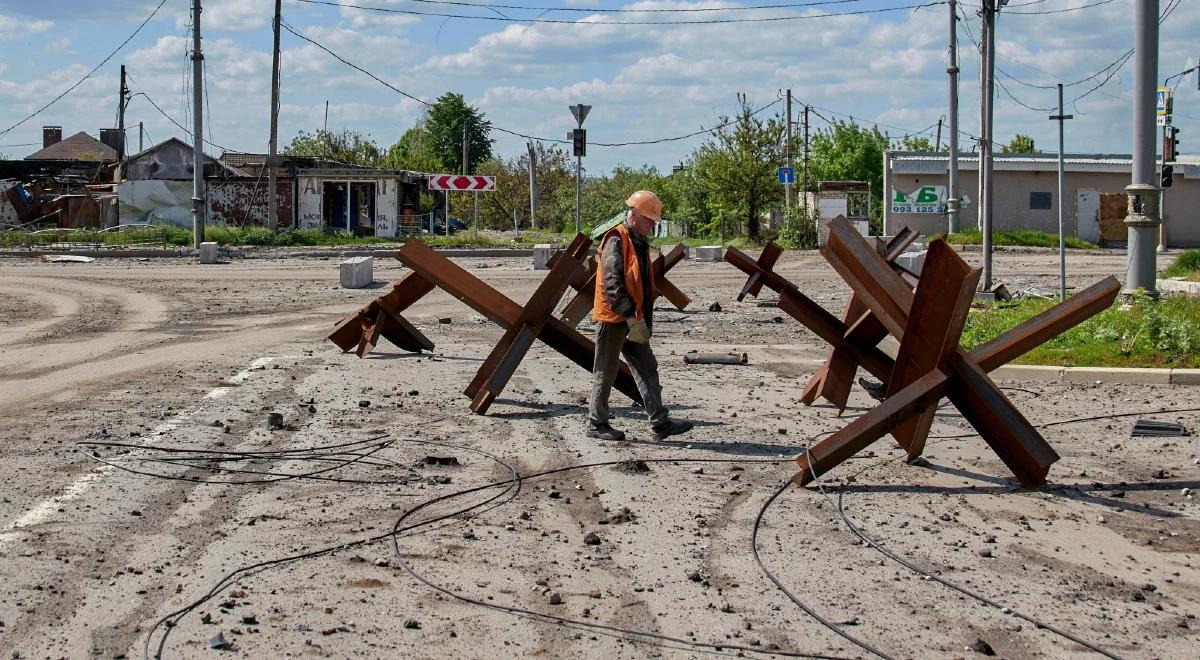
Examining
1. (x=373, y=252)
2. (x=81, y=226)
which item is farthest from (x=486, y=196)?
(x=373, y=252)

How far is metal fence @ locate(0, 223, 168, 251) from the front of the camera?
40.4 meters

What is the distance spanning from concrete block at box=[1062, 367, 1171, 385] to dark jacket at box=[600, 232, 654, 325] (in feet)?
16.1

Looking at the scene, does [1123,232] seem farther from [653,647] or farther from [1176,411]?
[653,647]

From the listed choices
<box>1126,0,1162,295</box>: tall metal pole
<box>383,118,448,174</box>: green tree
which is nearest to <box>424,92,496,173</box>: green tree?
<box>383,118,448,174</box>: green tree

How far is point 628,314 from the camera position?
925cm

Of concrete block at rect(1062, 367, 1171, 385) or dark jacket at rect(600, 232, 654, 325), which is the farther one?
concrete block at rect(1062, 367, 1171, 385)

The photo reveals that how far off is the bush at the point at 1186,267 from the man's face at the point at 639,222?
49.2 ft

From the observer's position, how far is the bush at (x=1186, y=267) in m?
22.2

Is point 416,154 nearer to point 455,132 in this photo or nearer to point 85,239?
point 455,132

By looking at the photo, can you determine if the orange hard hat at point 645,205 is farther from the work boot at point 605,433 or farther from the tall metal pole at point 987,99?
the tall metal pole at point 987,99

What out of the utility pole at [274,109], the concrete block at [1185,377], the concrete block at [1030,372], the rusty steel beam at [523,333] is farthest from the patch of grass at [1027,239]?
the rusty steel beam at [523,333]

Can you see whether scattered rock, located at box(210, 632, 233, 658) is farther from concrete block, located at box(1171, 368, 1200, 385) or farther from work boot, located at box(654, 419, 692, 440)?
concrete block, located at box(1171, 368, 1200, 385)

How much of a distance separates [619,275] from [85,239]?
3828 cm

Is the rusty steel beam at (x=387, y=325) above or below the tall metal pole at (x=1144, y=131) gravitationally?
below
